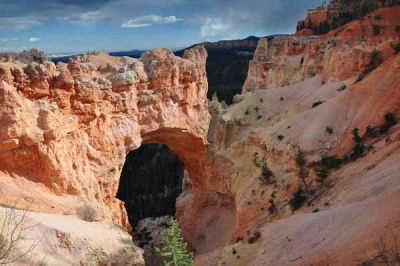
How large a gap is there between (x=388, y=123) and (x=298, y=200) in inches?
244

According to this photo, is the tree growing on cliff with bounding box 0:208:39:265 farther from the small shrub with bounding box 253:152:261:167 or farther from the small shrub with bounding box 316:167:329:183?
the small shrub with bounding box 253:152:261:167

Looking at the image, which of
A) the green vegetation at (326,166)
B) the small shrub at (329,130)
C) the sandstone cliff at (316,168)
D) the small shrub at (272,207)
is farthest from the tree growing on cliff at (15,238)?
the small shrub at (329,130)

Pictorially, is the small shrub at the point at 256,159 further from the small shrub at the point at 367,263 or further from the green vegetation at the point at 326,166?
the small shrub at the point at 367,263

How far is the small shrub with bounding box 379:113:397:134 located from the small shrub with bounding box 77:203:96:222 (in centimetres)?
1431

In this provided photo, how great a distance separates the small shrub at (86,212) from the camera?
17781 millimetres

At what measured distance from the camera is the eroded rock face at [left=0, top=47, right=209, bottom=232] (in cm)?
1717

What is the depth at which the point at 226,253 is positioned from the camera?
19922mm

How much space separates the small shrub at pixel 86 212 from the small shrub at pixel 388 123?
47.0 ft

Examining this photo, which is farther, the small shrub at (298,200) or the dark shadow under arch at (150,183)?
the dark shadow under arch at (150,183)

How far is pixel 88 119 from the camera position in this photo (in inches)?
805

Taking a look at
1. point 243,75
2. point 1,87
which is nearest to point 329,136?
point 1,87

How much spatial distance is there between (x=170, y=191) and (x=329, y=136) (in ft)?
80.4

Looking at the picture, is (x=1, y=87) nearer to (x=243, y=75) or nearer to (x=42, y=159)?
(x=42, y=159)

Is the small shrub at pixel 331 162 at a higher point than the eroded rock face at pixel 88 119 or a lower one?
lower
